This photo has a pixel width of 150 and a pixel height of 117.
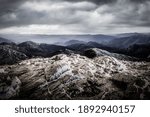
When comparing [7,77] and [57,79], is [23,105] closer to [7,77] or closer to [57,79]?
[57,79]

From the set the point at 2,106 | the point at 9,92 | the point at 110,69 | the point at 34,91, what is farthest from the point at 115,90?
the point at 2,106

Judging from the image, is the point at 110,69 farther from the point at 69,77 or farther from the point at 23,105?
the point at 23,105

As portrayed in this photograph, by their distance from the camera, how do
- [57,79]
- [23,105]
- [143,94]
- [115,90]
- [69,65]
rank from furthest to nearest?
[69,65]
[57,79]
[115,90]
[143,94]
[23,105]

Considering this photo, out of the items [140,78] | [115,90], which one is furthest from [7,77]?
[140,78]

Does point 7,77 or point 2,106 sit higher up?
point 2,106

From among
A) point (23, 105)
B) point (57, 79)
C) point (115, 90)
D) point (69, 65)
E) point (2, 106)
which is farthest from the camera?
point (69, 65)

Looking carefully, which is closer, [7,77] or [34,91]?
[34,91]
